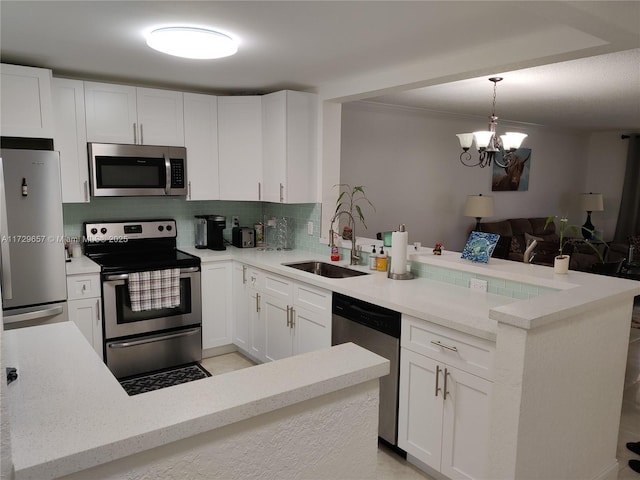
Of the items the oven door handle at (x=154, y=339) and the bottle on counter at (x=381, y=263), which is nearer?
the bottle on counter at (x=381, y=263)

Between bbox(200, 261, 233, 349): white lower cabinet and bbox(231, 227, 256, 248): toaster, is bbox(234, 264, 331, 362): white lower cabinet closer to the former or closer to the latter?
bbox(200, 261, 233, 349): white lower cabinet

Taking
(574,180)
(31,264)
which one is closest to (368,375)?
(31,264)

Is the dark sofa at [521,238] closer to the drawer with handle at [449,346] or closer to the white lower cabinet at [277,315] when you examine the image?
the white lower cabinet at [277,315]

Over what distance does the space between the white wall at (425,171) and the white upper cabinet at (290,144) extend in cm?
→ 119

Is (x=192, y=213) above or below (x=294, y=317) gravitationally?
above

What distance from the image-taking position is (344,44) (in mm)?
2715

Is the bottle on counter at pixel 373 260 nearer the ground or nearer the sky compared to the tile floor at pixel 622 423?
nearer the sky

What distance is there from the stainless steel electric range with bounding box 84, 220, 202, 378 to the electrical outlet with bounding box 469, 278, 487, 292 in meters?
2.13

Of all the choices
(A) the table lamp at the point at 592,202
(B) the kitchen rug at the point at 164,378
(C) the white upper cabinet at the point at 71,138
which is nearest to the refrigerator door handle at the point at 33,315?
(B) the kitchen rug at the point at 164,378

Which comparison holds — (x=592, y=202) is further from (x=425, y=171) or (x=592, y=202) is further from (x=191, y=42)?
A: (x=191, y=42)

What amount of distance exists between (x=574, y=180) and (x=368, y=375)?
8.51m

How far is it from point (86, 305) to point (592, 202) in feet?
25.3

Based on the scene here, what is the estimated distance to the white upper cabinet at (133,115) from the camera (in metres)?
3.64

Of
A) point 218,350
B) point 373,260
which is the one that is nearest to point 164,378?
point 218,350
